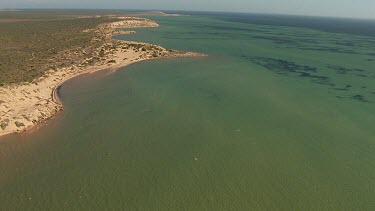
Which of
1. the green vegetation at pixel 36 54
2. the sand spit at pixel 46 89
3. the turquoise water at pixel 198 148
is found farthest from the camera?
the green vegetation at pixel 36 54

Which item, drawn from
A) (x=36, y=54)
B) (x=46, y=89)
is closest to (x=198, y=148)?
(x=46, y=89)

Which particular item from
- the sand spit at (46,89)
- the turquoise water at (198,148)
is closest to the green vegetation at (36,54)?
the sand spit at (46,89)

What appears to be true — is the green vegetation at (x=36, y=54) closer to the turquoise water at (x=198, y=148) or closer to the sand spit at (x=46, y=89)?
the sand spit at (x=46, y=89)

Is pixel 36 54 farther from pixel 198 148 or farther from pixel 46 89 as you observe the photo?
pixel 198 148

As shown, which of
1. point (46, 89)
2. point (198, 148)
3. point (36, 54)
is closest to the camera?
point (198, 148)

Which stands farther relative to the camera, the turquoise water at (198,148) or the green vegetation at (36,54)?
the green vegetation at (36,54)
